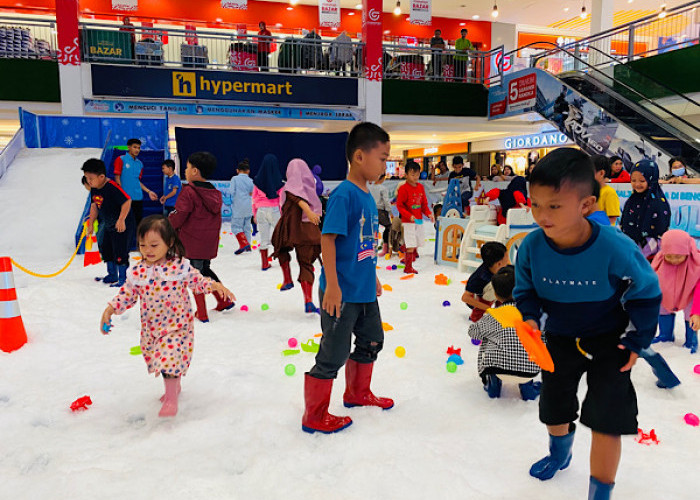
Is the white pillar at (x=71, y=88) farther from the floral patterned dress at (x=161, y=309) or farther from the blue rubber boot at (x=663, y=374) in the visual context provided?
the blue rubber boot at (x=663, y=374)

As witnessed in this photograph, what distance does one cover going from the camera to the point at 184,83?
49.9 feet

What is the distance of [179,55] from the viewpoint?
16391 millimetres

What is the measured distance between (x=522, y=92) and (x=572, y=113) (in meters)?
2.57

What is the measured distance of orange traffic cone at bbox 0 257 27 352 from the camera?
13.5ft

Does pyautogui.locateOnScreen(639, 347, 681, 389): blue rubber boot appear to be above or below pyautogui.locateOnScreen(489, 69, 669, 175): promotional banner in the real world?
below

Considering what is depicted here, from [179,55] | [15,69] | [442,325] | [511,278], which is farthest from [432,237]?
[15,69]

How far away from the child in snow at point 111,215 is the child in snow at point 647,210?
5625mm

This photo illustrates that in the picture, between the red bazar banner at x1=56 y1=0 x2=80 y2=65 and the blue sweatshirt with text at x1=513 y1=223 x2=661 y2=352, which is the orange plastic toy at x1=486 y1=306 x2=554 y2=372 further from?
the red bazar banner at x1=56 y1=0 x2=80 y2=65

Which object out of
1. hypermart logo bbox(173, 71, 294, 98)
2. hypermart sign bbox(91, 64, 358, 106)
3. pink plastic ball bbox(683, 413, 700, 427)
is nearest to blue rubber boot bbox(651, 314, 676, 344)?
pink plastic ball bbox(683, 413, 700, 427)

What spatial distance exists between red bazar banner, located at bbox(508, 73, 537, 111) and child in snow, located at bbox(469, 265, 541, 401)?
13.5 meters

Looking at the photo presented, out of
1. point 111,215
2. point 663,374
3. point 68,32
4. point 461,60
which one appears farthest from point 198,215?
point 461,60

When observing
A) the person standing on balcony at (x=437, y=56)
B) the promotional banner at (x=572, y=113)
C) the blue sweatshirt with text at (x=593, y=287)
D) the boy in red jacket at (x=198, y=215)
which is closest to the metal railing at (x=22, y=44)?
the person standing on balcony at (x=437, y=56)

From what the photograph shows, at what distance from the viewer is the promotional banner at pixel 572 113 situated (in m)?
11.5

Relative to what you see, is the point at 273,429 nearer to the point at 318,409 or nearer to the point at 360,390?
the point at 318,409
